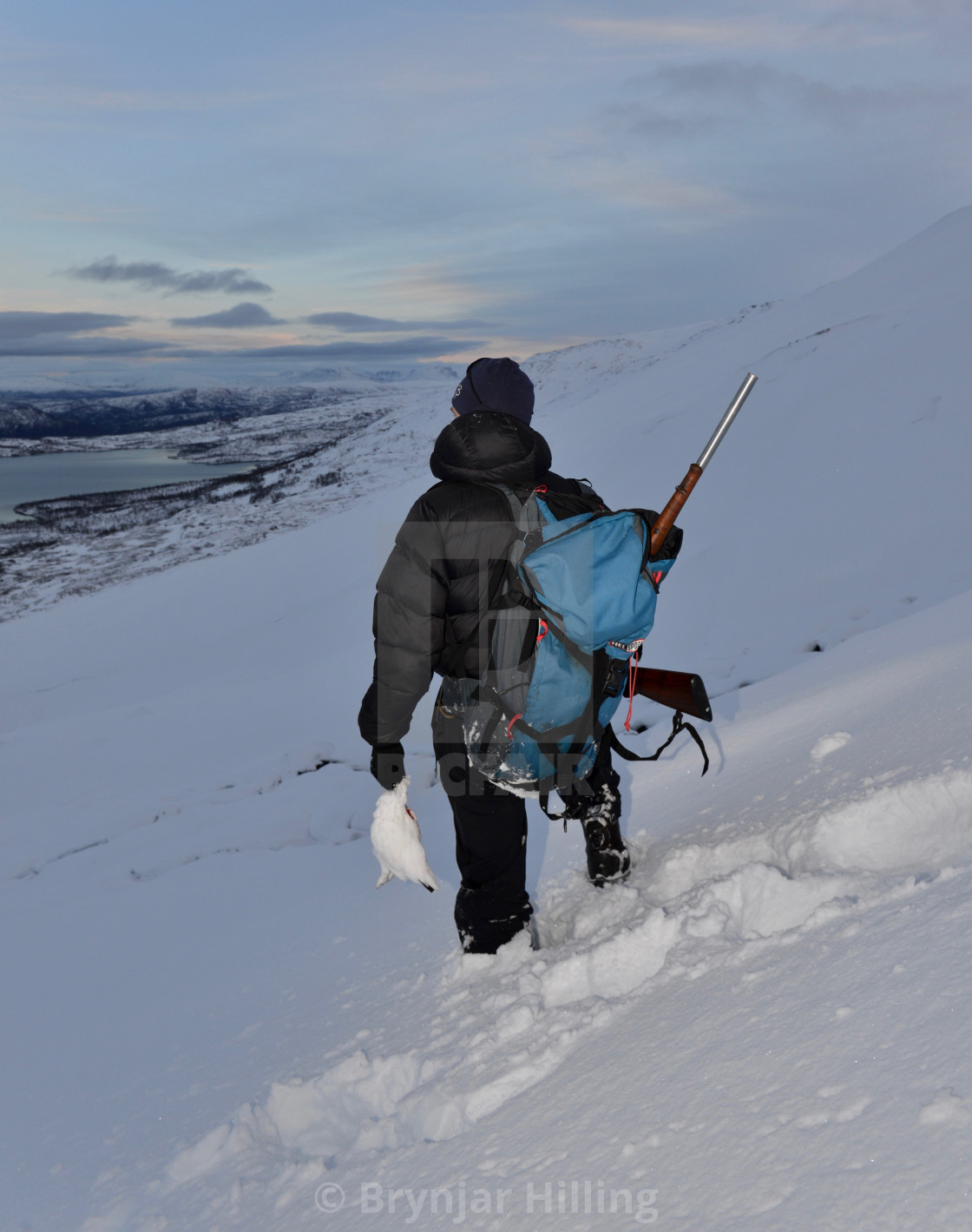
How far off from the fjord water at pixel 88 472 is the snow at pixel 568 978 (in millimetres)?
63992

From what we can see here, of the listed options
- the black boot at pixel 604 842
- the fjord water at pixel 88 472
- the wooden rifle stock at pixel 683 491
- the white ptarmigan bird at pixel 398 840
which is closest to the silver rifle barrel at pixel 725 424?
the wooden rifle stock at pixel 683 491

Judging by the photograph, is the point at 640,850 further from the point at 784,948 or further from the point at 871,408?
the point at 871,408

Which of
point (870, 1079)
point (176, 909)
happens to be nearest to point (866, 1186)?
point (870, 1079)

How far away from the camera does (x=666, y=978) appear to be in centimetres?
201

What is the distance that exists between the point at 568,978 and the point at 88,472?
433ft

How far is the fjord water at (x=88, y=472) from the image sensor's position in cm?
8519

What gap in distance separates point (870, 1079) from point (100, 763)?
28.0 feet

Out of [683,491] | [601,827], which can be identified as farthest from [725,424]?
[601,827]

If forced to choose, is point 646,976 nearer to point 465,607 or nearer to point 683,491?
point 465,607

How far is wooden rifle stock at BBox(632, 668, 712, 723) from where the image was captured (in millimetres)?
2652

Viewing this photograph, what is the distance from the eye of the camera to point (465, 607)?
2.42 m

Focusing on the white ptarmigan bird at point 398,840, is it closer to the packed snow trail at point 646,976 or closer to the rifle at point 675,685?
the packed snow trail at point 646,976

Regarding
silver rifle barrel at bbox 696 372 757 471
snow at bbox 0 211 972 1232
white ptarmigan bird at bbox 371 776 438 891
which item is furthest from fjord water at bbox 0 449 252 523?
silver rifle barrel at bbox 696 372 757 471

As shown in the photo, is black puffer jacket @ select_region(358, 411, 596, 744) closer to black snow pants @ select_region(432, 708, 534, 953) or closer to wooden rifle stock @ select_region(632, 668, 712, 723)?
black snow pants @ select_region(432, 708, 534, 953)
